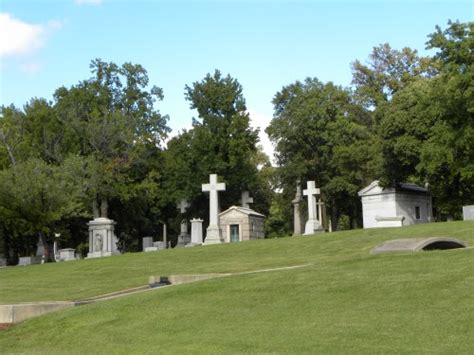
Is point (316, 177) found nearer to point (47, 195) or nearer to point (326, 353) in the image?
point (47, 195)

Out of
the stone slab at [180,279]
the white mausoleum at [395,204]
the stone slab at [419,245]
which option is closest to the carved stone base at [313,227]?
the white mausoleum at [395,204]

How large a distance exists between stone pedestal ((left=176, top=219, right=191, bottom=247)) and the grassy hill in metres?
36.7

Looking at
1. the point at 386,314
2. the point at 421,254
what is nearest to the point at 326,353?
the point at 386,314

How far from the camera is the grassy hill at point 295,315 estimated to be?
28.3 feet

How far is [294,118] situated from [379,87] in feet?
29.4

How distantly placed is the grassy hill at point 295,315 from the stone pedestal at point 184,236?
36694 millimetres

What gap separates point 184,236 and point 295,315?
4266 centimetres

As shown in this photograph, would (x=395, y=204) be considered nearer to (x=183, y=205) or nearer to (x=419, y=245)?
(x=183, y=205)

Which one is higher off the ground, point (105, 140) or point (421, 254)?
point (105, 140)

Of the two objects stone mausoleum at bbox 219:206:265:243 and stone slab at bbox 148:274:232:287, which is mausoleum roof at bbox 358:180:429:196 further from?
stone slab at bbox 148:274:232:287

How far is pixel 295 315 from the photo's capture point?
10.2 m

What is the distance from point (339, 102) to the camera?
58562 mm

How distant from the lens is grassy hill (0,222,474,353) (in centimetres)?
862

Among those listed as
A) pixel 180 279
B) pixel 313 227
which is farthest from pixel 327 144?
pixel 180 279
